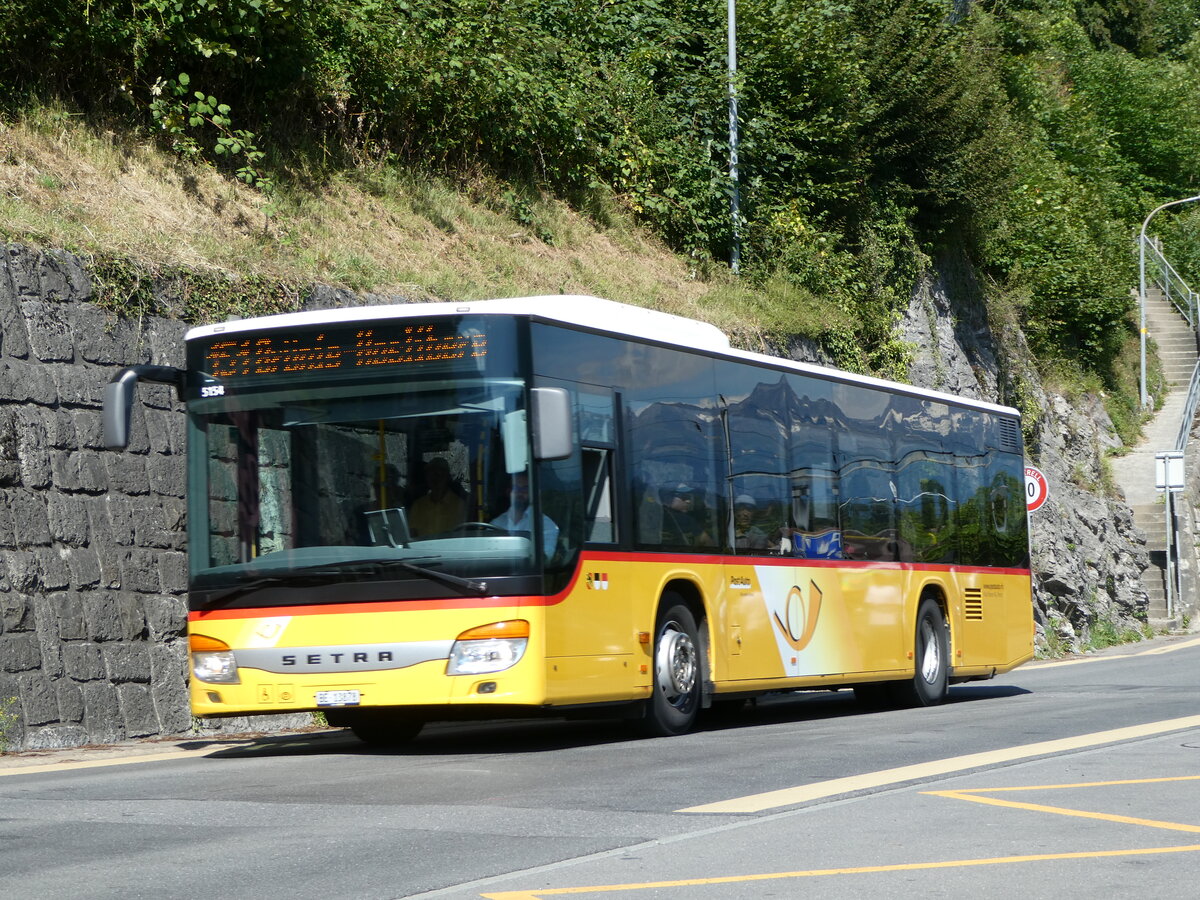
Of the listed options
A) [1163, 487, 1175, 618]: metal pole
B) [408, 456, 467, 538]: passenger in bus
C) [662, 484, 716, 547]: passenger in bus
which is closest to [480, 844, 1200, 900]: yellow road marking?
[408, 456, 467, 538]: passenger in bus

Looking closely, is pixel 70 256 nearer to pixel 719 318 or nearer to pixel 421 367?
pixel 421 367

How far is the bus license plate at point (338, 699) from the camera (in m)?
10.4

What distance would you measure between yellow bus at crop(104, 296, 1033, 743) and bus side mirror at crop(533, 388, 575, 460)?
0.01m

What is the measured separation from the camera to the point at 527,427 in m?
10.3

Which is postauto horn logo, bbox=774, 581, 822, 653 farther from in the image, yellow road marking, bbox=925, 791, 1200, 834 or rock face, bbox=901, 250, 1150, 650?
rock face, bbox=901, 250, 1150, 650

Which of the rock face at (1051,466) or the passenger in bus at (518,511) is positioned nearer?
the passenger in bus at (518,511)

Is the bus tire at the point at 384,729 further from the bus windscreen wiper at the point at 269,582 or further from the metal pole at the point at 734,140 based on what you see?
the metal pole at the point at 734,140

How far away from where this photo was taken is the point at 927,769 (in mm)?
9266

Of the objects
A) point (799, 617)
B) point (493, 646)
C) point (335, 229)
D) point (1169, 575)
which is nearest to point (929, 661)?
point (799, 617)

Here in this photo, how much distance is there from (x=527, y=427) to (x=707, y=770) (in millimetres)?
2445

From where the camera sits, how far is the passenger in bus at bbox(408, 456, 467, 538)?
33.8ft

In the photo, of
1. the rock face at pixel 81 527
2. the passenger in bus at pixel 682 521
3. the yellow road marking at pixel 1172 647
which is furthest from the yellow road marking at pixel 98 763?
the yellow road marking at pixel 1172 647

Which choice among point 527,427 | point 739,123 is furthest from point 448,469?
point 739,123

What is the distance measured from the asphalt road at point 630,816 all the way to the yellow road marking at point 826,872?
2 centimetres
